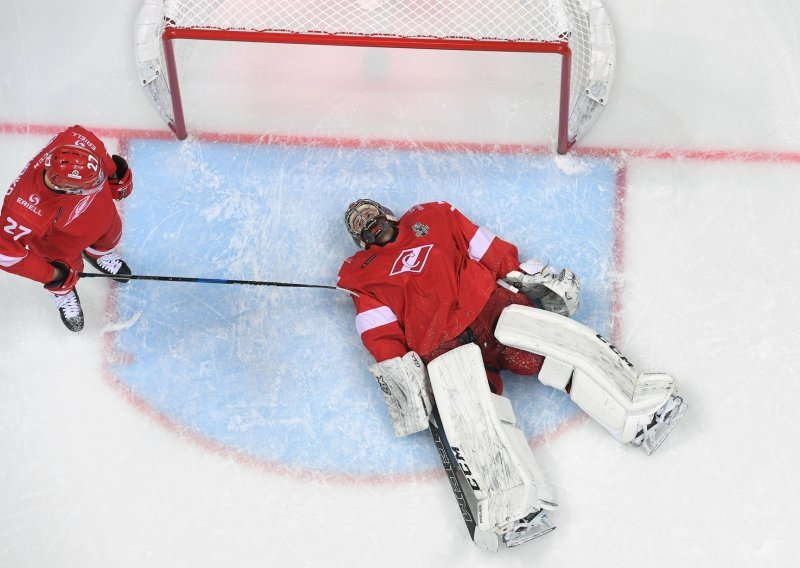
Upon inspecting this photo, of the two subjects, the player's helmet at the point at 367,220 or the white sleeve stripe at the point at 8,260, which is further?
the player's helmet at the point at 367,220

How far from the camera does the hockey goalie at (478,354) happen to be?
3.38m

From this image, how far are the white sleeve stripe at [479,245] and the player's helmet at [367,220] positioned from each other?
0.31 meters

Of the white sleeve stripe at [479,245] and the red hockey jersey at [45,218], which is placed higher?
the red hockey jersey at [45,218]

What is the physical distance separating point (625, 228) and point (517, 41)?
98 cm

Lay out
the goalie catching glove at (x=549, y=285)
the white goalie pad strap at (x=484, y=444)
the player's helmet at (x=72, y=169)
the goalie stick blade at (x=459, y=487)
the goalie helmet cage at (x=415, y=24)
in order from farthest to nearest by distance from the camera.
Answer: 1. the goalie helmet cage at (x=415, y=24)
2. the goalie catching glove at (x=549, y=285)
3. the goalie stick blade at (x=459, y=487)
4. the white goalie pad strap at (x=484, y=444)
5. the player's helmet at (x=72, y=169)

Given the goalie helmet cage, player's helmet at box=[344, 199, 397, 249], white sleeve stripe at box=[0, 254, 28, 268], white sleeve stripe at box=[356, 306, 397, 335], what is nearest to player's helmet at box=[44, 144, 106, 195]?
white sleeve stripe at box=[0, 254, 28, 268]

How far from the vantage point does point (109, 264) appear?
376 cm

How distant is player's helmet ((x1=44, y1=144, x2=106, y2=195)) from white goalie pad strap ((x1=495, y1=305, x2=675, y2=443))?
1.54 metres

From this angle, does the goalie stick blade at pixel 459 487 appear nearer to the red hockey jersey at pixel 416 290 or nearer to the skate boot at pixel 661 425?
the red hockey jersey at pixel 416 290

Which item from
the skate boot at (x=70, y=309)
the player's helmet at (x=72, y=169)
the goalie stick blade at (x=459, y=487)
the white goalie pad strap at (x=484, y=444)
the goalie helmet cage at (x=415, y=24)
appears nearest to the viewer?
the player's helmet at (x=72, y=169)

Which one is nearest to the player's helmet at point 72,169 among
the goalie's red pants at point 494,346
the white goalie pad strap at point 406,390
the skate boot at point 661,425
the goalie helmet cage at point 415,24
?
the goalie helmet cage at point 415,24

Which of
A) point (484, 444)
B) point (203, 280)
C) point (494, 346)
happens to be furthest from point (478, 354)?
point (203, 280)

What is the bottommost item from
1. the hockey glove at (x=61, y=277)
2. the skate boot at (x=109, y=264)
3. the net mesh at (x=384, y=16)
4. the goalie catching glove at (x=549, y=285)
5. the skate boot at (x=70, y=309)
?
the skate boot at (x=70, y=309)

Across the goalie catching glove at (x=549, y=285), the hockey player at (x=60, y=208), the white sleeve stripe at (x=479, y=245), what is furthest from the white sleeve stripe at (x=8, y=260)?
the goalie catching glove at (x=549, y=285)
